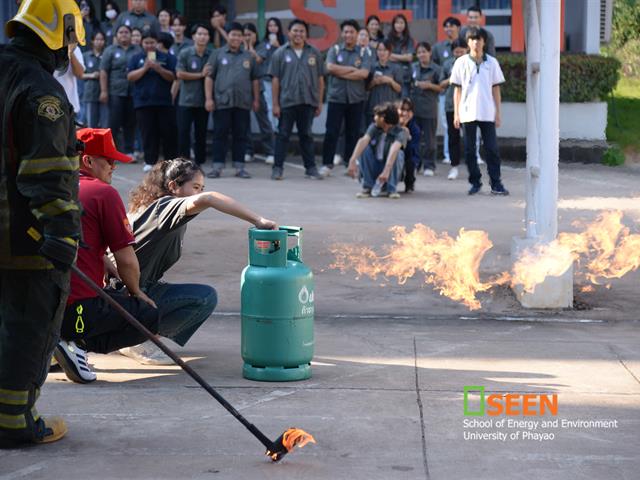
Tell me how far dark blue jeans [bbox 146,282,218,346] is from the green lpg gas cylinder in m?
0.35

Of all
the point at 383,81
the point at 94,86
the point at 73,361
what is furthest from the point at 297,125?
the point at 73,361

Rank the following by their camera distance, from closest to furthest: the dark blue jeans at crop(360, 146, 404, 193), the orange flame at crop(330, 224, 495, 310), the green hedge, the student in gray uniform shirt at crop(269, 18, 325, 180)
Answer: the orange flame at crop(330, 224, 495, 310) < the dark blue jeans at crop(360, 146, 404, 193) < the student in gray uniform shirt at crop(269, 18, 325, 180) < the green hedge

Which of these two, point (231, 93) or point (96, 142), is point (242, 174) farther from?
point (96, 142)

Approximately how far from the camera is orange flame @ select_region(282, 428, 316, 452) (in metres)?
5.13

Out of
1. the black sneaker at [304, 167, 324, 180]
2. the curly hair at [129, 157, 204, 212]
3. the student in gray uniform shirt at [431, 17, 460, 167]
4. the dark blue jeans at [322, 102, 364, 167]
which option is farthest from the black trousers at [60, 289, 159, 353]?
the student in gray uniform shirt at [431, 17, 460, 167]

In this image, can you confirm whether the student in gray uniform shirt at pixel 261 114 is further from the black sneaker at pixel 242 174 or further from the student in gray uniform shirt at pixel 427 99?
the student in gray uniform shirt at pixel 427 99

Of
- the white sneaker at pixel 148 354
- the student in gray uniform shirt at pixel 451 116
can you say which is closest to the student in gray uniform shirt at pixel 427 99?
the student in gray uniform shirt at pixel 451 116

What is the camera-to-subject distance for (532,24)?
8.80 metres

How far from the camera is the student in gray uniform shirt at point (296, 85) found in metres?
15.2

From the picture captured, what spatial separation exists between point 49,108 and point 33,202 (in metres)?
0.40

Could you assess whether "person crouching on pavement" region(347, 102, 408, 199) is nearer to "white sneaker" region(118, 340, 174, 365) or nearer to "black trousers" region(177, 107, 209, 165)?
"black trousers" region(177, 107, 209, 165)

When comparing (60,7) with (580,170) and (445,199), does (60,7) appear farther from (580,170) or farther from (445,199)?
(580,170)

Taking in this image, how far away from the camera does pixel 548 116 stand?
8.68 metres

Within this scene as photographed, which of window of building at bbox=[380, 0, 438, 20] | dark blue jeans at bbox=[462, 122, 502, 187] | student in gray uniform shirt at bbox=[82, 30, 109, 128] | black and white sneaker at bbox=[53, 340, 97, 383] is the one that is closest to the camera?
black and white sneaker at bbox=[53, 340, 97, 383]
